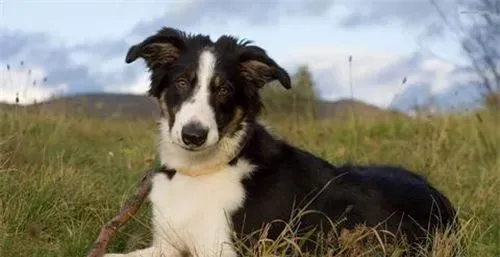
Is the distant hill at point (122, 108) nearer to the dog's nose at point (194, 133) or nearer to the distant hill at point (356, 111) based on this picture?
the distant hill at point (356, 111)

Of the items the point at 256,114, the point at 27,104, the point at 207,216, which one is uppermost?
the point at 256,114

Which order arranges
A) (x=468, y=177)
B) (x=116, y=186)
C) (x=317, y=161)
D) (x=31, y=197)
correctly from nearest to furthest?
(x=317, y=161)
(x=31, y=197)
(x=116, y=186)
(x=468, y=177)

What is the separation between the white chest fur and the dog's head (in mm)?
264


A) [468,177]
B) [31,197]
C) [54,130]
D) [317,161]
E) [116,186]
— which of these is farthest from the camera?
[54,130]

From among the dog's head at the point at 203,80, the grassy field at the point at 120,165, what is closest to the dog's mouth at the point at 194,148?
the dog's head at the point at 203,80

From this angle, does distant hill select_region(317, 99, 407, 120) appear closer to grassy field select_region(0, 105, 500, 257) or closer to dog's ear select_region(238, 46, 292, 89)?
grassy field select_region(0, 105, 500, 257)

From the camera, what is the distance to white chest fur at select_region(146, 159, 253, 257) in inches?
A: 179

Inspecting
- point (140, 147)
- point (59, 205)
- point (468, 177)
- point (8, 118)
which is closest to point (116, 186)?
point (59, 205)

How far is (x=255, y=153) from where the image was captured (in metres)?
4.80

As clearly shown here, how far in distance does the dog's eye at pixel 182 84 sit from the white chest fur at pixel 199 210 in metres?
0.53

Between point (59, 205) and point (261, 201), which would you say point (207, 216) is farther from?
point (59, 205)

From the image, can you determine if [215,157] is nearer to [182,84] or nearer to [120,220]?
[182,84]

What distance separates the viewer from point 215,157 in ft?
15.5

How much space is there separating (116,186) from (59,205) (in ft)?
3.31
